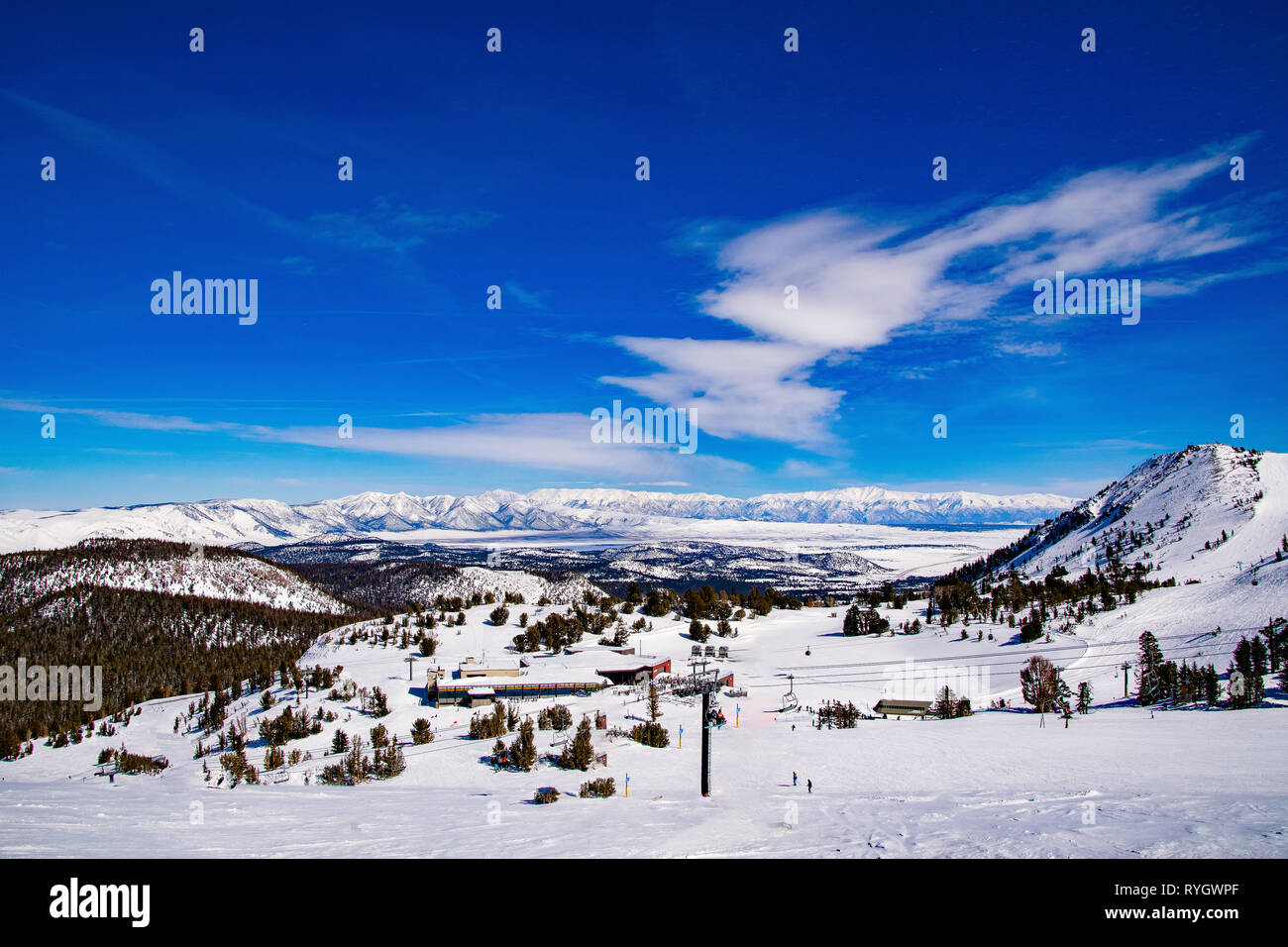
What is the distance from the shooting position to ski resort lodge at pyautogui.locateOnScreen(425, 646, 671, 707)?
6266cm

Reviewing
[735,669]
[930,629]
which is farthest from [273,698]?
[930,629]

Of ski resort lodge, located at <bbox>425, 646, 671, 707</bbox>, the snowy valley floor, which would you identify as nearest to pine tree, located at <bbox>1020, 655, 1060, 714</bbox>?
the snowy valley floor

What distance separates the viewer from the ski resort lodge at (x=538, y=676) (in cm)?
6266

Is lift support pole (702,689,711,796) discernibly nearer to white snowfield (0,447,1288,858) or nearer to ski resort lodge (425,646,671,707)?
white snowfield (0,447,1288,858)

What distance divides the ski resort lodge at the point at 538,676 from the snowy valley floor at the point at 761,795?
2.58m

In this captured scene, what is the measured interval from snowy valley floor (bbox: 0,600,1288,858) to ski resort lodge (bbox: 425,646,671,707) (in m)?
2.58

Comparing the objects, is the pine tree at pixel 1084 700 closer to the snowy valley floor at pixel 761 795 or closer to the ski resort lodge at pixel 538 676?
the snowy valley floor at pixel 761 795

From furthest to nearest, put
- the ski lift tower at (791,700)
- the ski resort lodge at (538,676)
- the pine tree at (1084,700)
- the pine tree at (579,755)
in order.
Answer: the ski resort lodge at (538,676) → the ski lift tower at (791,700) → the pine tree at (1084,700) → the pine tree at (579,755)

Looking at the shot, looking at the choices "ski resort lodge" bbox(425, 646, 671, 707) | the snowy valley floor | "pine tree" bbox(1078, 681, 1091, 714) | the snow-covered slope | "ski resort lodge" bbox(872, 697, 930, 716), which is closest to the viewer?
the snowy valley floor

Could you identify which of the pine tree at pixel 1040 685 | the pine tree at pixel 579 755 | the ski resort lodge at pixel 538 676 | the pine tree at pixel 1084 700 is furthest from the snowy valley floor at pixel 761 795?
the ski resort lodge at pixel 538 676

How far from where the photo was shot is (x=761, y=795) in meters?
31.1

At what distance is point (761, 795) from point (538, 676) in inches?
1667
